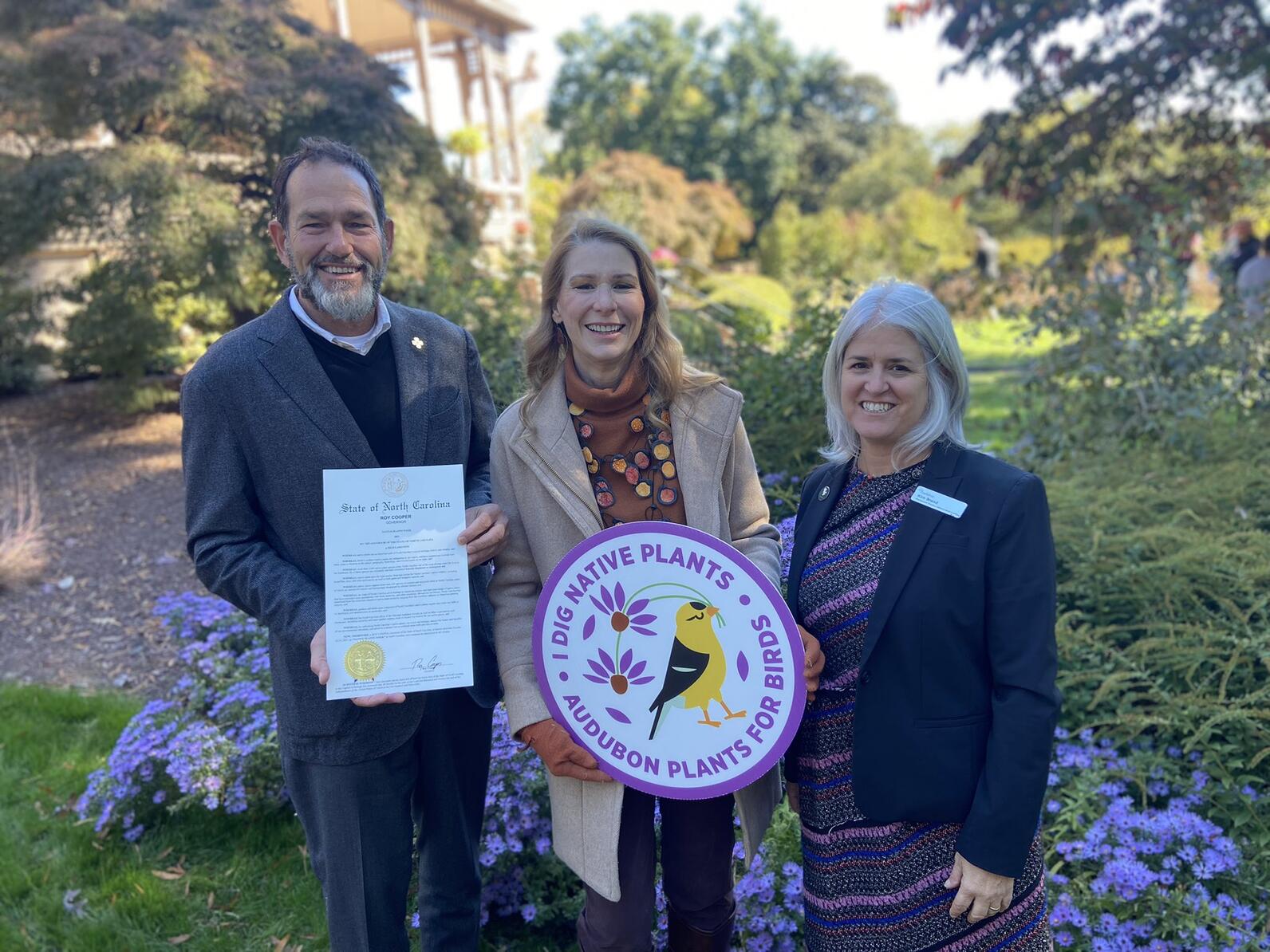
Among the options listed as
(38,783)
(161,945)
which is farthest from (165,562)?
(161,945)

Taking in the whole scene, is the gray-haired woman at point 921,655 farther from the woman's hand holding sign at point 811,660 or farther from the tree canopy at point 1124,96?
the tree canopy at point 1124,96

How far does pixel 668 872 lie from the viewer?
2201 mm

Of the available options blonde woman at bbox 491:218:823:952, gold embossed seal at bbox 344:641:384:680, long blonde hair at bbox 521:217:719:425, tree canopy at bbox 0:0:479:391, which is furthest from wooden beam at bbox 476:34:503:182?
gold embossed seal at bbox 344:641:384:680

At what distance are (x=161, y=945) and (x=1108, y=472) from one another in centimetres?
477

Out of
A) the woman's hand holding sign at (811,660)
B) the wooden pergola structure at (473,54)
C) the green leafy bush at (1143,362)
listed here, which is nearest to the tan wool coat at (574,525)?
the woman's hand holding sign at (811,660)

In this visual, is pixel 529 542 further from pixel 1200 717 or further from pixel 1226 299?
pixel 1226 299

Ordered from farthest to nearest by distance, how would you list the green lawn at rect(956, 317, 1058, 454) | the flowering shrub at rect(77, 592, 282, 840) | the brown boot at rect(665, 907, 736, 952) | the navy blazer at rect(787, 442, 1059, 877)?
the green lawn at rect(956, 317, 1058, 454), the flowering shrub at rect(77, 592, 282, 840), the brown boot at rect(665, 907, 736, 952), the navy blazer at rect(787, 442, 1059, 877)

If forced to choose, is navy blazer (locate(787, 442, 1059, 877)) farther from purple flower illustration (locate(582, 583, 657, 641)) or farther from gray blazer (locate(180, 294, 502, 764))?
gray blazer (locate(180, 294, 502, 764))

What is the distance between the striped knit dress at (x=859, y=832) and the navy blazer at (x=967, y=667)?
64mm

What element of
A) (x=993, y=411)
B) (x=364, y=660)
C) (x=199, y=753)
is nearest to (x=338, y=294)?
(x=364, y=660)

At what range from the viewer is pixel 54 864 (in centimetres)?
340

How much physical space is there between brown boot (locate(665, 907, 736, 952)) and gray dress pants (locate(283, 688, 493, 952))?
0.55 metres

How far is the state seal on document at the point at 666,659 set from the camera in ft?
6.30

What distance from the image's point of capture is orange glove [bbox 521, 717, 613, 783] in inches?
78.5
